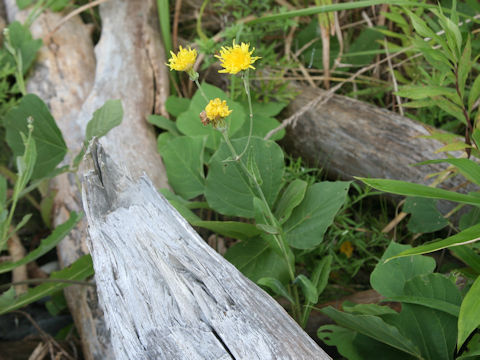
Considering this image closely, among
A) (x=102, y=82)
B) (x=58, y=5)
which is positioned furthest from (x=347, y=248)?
(x=58, y=5)

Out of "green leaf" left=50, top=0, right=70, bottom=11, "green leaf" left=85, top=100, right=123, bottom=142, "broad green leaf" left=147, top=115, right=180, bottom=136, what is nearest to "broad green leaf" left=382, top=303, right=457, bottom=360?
"green leaf" left=85, top=100, right=123, bottom=142

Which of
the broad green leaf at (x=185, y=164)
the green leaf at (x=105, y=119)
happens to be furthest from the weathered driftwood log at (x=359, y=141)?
the green leaf at (x=105, y=119)

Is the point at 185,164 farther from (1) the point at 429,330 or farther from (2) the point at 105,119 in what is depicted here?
(1) the point at 429,330

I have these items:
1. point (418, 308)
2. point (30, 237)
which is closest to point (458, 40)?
point (418, 308)

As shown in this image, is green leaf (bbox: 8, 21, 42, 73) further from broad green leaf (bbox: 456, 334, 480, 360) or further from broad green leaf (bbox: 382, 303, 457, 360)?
broad green leaf (bbox: 456, 334, 480, 360)

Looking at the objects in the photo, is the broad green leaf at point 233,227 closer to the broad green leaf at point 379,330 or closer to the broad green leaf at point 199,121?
the broad green leaf at point 379,330

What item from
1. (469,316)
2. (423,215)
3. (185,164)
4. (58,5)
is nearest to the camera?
(469,316)
